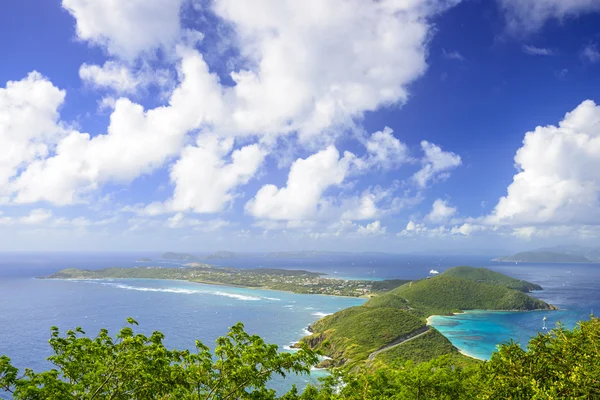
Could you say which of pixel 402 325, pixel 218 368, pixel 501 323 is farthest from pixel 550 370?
pixel 501 323

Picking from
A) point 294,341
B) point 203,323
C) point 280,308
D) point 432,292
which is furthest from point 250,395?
point 432,292

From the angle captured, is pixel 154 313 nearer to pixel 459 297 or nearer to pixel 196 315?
pixel 196 315

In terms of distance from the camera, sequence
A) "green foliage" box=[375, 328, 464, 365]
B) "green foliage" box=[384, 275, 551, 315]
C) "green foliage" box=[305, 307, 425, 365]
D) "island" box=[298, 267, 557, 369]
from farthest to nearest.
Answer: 1. "green foliage" box=[384, 275, 551, 315]
2. "green foliage" box=[305, 307, 425, 365]
3. "island" box=[298, 267, 557, 369]
4. "green foliage" box=[375, 328, 464, 365]

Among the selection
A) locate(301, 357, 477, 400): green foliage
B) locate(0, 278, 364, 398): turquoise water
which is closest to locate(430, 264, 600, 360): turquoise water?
locate(0, 278, 364, 398): turquoise water

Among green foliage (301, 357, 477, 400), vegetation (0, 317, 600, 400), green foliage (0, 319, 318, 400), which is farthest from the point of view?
green foliage (301, 357, 477, 400)

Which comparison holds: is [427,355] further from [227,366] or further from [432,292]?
[432,292]

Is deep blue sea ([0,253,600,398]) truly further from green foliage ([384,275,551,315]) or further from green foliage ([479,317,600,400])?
green foliage ([479,317,600,400])

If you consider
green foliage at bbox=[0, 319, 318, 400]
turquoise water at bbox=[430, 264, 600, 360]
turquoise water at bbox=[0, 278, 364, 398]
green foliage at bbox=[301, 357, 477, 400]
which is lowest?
turquoise water at bbox=[430, 264, 600, 360]
